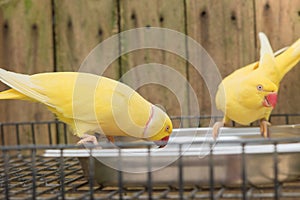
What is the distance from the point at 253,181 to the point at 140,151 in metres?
0.15

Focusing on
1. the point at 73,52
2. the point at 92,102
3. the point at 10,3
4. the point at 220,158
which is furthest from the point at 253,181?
the point at 10,3

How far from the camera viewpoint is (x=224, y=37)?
1.29 meters

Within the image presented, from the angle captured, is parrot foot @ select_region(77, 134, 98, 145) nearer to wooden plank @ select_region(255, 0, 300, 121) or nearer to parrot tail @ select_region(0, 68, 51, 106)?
parrot tail @ select_region(0, 68, 51, 106)

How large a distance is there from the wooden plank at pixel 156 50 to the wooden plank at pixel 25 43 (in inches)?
6.7

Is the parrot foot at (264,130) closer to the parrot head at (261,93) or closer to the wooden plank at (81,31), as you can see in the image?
the parrot head at (261,93)

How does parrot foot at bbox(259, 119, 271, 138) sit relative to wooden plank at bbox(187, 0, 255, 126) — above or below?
below

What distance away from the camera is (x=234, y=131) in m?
1.07

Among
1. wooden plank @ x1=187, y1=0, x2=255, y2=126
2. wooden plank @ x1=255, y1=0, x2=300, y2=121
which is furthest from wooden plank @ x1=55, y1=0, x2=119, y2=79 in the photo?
Answer: wooden plank @ x1=255, y1=0, x2=300, y2=121

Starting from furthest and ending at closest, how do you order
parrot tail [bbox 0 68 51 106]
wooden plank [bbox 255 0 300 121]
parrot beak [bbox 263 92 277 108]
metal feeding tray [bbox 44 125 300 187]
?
wooden plank [bbox 255 0 300 121] → parrot beak [bbox 263 92 277 108] → parrot tail [bbox 0 68 51 106] → metal feeding tray [bbox 44 125 300 187]

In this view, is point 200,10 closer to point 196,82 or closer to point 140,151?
point 196,82

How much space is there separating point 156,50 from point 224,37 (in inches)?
5.9

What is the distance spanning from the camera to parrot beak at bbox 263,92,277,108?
1015 millimetres

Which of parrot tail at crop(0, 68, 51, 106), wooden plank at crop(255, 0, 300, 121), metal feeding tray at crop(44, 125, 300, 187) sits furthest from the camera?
wooden plank at crop(255, 0, 300, 121)

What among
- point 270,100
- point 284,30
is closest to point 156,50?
point 284,30
